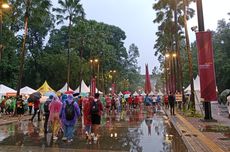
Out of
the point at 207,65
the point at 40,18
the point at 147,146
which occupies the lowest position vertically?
the point at 147,146

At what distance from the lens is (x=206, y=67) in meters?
18.8

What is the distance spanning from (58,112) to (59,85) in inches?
2047

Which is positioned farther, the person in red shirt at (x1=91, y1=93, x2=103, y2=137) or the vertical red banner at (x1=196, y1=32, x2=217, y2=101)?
the vertical red banner at (x1=196, y1=32, x2=217, y2=101)

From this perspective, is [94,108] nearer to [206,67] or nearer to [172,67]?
[206,67]

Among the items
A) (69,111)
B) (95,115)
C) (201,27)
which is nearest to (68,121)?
(69,111)

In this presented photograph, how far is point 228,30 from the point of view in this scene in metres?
67.2

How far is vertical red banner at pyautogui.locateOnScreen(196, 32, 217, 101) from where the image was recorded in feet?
61.6

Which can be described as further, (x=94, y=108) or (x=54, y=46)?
(x=54, y=46)

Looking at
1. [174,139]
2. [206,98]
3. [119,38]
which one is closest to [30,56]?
[119,38]

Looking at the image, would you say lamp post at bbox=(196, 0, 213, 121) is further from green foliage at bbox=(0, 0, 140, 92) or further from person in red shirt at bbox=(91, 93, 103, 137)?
green foliage at bbox=(0, 0, 140, 92)

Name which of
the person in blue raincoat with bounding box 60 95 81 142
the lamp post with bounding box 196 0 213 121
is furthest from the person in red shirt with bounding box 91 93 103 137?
the lamp post with bounding box 196 0 213 121

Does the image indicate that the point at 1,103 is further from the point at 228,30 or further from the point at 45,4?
the point at 228,30

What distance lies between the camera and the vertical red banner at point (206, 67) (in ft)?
61.6

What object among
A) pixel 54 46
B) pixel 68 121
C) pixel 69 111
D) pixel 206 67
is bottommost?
pixel 68 121
